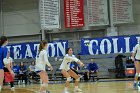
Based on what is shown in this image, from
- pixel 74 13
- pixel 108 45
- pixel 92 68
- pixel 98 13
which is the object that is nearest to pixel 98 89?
pixel 92 68

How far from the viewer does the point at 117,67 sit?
24672 millimetres

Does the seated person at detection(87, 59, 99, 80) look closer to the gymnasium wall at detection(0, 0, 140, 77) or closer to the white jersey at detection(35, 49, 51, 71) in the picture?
the gymnasium wall at detection(0, 0, 140, 77)

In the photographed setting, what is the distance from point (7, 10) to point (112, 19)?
1060cm

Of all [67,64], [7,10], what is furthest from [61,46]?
[67,64]

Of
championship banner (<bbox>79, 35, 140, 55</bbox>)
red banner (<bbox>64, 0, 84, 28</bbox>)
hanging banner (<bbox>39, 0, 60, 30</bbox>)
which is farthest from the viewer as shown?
hanging banner (<bbox>39, 0, 60, 30</bbox>)

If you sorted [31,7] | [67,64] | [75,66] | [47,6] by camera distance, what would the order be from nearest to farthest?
1. [67,64]
2. [75,66]
3. [47,6]
4. [31,7]

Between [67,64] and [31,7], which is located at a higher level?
[31,7]

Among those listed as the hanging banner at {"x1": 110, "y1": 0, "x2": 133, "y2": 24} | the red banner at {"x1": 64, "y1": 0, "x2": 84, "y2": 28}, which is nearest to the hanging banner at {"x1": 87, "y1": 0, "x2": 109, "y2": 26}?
the hanging banner at {"x1": 110, "y1": 0, "x2": 133, "y2": 24}

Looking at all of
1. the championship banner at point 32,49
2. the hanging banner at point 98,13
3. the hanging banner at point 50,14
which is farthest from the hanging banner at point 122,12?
the hanging banner at point 50,14

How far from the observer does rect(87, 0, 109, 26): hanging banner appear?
2630 cm

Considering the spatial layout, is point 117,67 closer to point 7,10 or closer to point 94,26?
point 94,26

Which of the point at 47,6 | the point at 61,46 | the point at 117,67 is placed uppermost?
the point at 47,6

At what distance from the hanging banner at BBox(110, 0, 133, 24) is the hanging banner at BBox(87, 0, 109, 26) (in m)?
0.69

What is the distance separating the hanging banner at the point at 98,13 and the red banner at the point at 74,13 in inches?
34.0
